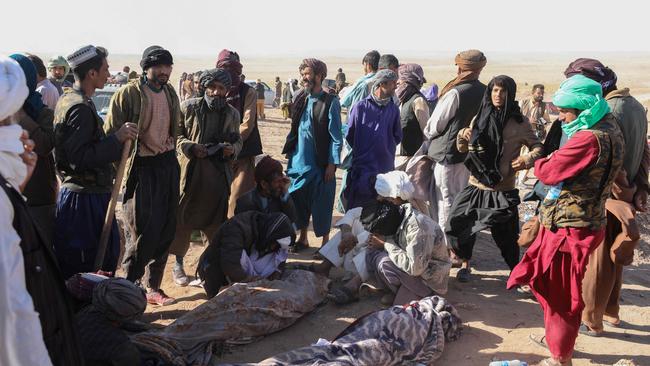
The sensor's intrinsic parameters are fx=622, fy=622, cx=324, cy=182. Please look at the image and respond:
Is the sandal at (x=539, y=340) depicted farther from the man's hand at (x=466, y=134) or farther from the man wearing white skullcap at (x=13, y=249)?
the man wearing white skullcap at (x=13, y=249)

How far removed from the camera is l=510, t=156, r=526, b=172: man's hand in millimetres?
5207

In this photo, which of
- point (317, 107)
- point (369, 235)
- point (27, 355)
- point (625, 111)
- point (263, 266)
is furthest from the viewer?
point (317, 107)

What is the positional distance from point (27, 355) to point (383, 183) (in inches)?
126

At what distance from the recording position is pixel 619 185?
15.3ft

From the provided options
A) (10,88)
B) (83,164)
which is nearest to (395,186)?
(83,164)

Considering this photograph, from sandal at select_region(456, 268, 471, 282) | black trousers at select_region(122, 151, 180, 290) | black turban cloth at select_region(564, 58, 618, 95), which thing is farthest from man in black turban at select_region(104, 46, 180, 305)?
black turban cloth at select_region(564, 58, 618, 95)

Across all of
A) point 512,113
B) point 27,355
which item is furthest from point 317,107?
point 27,355

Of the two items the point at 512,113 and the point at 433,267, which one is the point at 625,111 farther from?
the point at 433,267

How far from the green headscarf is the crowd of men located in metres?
0.01

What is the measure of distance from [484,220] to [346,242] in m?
1.25

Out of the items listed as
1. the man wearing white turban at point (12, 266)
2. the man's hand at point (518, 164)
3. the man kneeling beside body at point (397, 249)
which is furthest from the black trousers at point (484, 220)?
the man wearing white turban at point (12, 266)

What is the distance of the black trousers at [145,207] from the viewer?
486cm

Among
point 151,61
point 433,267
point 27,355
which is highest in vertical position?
point 151,61

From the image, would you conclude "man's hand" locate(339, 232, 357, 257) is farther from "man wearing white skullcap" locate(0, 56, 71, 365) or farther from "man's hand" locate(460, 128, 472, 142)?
"man wearing white skullcap" locate(0, 56, 71, 365)
